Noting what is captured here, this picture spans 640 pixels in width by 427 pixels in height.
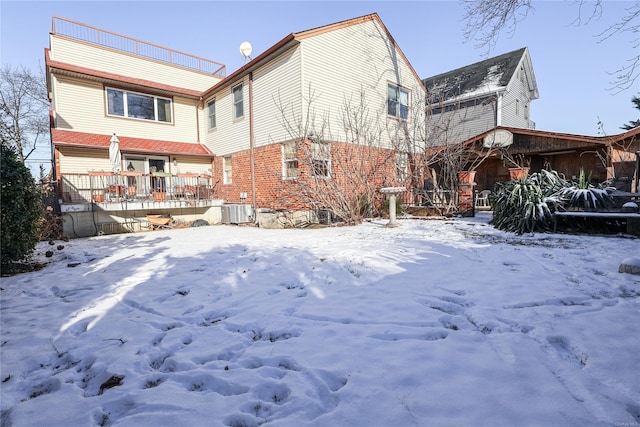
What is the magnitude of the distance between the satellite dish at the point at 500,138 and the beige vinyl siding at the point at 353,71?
12.1 feet

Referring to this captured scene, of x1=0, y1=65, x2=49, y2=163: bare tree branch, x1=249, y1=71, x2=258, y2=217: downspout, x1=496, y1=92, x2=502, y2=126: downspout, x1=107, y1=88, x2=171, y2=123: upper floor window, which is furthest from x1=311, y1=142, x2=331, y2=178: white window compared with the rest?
x1=0, y1=65, x2=49, y2=163: bare tree branch

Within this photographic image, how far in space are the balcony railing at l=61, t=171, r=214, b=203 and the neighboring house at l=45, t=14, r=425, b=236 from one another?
45 millimetres

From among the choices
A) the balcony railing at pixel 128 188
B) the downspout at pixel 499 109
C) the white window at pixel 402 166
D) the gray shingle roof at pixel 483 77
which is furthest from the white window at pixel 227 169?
the downspout at pixel 499 109

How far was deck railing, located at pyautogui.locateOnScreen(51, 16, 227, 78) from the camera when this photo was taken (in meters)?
12.4

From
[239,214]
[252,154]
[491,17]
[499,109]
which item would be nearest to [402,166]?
[252,154]

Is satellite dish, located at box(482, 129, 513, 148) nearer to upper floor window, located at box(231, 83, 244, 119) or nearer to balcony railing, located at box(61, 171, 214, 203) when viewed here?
upper floor window, located at box(231, 83, 244, 119)

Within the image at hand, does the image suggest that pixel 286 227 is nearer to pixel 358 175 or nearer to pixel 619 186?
pixel 358 175

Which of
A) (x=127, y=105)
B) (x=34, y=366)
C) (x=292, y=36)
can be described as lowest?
(x=34, y=366)

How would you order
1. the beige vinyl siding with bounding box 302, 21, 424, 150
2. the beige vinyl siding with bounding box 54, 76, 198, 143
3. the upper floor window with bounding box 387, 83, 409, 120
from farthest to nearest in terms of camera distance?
the upper floor window with bounding box 387, 83, 409, 120 < the beige vinyl siding with bounding box 54, 76, 198, 143 < the beige vinyl siding with bounding box 302, 21, 424, 150

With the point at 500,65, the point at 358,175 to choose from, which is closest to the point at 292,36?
the point at 358,175

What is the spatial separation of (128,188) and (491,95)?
1959cm

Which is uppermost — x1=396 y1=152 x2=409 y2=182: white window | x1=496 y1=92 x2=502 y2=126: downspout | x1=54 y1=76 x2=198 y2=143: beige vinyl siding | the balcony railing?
x1=496 y1=92 x2=502 y2=126: downspout

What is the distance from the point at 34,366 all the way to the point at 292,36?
10161 mm

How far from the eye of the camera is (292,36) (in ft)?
31.5
